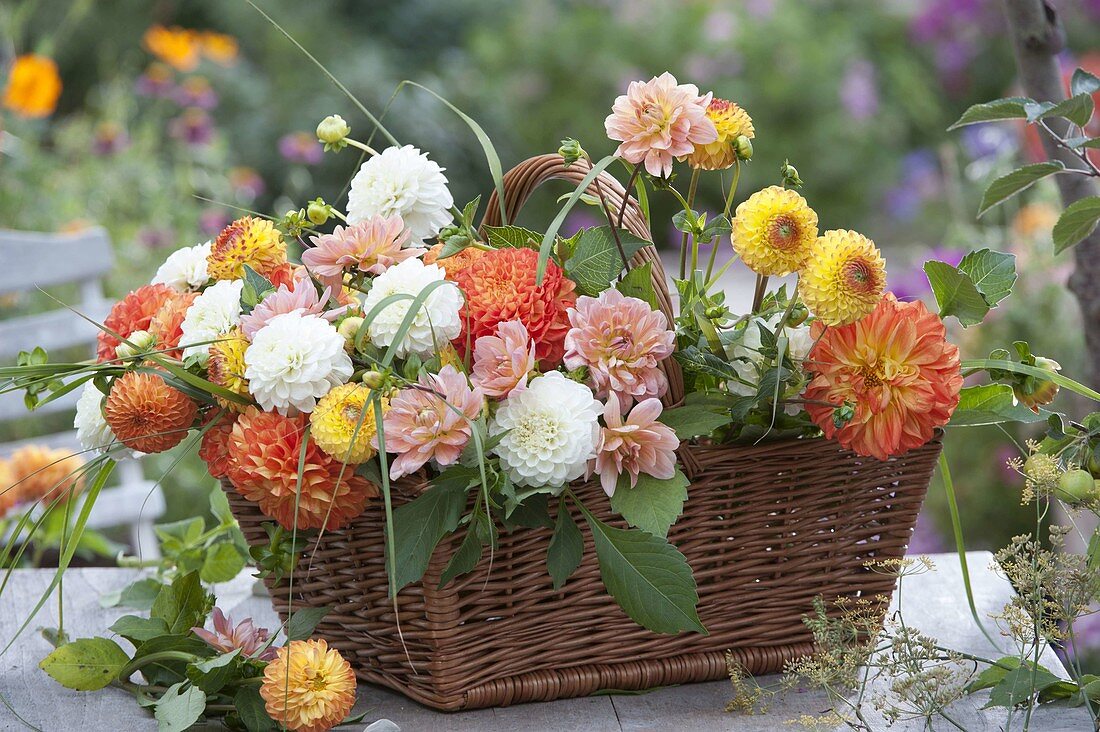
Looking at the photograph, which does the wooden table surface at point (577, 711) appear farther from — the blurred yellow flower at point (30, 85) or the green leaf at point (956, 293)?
the blurred yellow flower at point (30, 85)

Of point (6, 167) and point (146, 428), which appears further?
point (6, 167)

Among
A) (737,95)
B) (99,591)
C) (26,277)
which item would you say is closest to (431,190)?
(99,591)

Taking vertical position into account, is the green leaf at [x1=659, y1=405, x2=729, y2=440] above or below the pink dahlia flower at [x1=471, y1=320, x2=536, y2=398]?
below

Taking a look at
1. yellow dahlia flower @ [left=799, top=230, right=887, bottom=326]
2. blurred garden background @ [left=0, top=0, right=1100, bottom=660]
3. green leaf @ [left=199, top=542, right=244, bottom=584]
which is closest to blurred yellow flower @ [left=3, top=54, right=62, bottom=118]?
blurred garden background @ [left=0, top=0, right=1100, bottom=660]

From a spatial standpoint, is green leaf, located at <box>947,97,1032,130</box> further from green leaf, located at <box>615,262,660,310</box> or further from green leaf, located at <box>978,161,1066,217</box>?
green leaf, located at <box>615,262,660,310</box>

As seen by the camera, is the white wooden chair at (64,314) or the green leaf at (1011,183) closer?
the green leaf at (1011,183)

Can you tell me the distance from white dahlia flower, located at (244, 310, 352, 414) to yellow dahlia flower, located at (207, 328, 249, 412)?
0.7 inches

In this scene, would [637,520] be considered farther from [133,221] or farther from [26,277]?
[133,221]

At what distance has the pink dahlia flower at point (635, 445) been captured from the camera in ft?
2.41

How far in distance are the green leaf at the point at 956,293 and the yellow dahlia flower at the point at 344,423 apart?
1.29 ft

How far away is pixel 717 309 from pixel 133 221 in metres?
2.17

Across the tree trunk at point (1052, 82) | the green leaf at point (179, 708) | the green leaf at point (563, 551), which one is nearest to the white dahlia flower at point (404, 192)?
the green leaf at point (563, 551)

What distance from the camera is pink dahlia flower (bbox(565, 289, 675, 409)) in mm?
738

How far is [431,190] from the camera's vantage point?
32.6 inches
